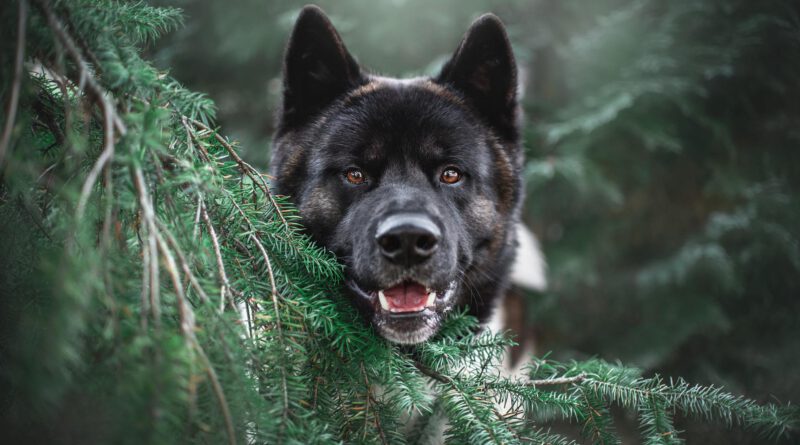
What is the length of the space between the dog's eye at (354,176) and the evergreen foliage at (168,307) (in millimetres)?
660

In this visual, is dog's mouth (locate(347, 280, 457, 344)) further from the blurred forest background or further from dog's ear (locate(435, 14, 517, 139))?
the blurred forest background

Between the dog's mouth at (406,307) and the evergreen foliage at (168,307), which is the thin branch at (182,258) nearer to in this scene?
the evergreen foliage at (168,307)

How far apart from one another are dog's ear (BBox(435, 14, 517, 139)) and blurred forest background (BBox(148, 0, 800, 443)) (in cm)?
136

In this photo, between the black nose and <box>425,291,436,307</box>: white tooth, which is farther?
<box>425,291,436,307</box>: white tooth

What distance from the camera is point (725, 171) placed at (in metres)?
4.00

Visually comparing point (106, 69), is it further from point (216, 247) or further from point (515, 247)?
point (515, 247)

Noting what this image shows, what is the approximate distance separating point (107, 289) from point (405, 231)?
1001mm

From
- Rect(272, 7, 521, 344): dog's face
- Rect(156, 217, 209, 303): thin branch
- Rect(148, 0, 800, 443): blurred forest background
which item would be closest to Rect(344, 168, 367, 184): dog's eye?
Rect(272, 7, 521, 344): dog's face

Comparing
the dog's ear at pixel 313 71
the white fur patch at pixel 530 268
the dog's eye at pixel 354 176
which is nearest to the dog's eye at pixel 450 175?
the dog's eye at pixel 354 176

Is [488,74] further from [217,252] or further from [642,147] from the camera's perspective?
[642,147]

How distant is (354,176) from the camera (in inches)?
88.5

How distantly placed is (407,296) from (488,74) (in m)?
1.34

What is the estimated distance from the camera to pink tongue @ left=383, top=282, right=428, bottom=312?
190 cm

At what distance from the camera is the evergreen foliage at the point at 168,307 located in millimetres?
871
